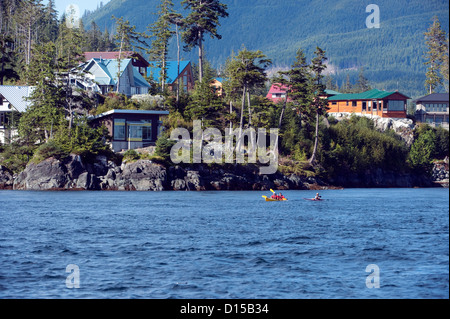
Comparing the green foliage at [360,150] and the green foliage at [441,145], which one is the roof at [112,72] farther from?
the green foliage at [441,145]

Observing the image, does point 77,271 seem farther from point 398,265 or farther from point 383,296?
point 398,265

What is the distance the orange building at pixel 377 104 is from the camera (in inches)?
4350

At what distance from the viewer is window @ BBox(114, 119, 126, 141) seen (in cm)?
7991

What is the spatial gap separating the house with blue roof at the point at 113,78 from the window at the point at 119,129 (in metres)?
16.4

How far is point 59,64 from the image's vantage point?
3061 inches

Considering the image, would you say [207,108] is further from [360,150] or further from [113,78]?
[360,150]

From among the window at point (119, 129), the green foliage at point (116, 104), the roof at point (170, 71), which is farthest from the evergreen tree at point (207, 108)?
the roof at point (170, 71)

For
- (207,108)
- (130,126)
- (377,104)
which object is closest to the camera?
(130,126)

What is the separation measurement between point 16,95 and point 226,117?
101ft

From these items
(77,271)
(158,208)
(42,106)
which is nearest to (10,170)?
(42,106)

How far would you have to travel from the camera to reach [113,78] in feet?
320

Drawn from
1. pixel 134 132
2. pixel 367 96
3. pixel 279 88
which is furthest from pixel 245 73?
pixel 279 88

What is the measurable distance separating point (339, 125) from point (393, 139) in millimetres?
9378

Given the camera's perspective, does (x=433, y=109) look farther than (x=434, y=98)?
Yes
